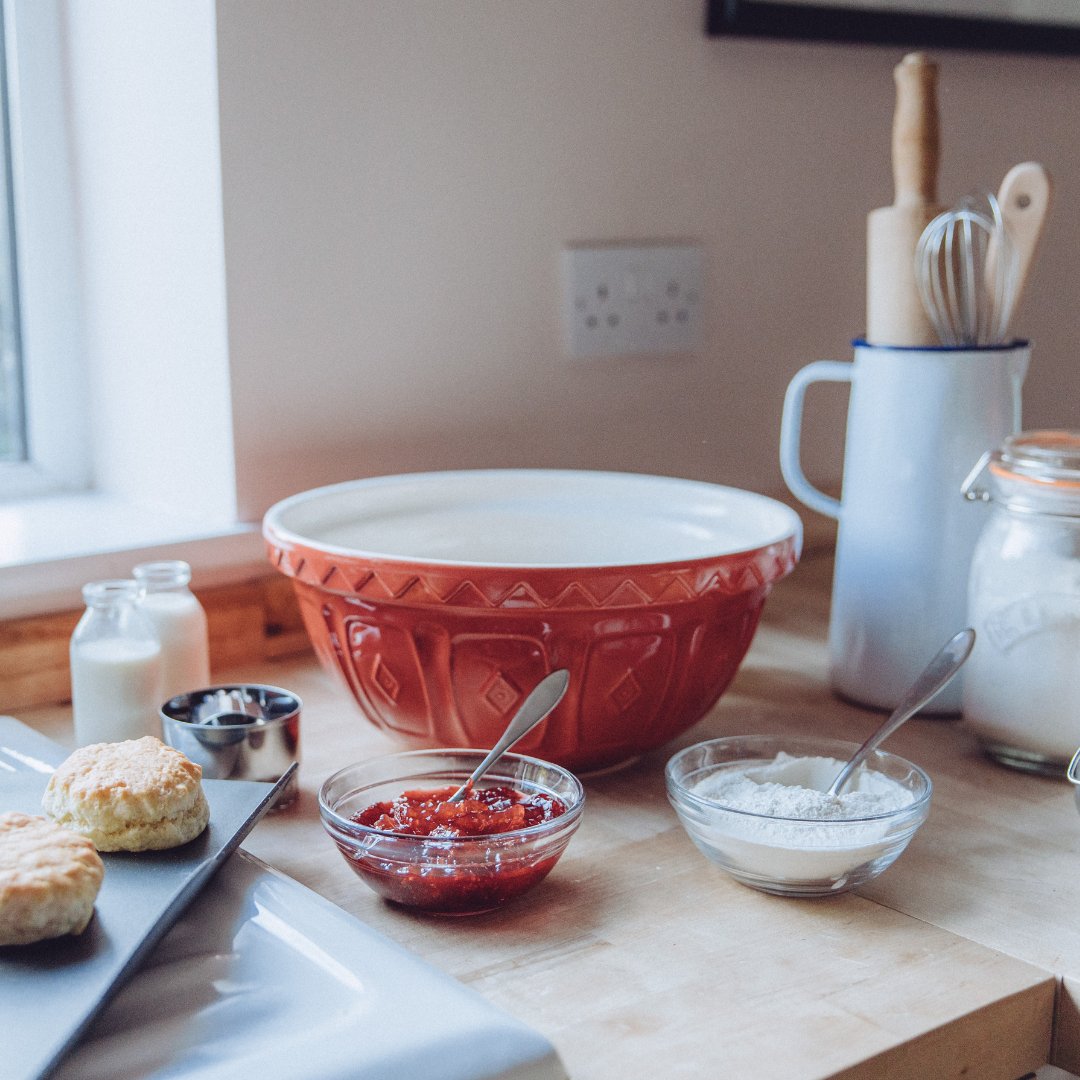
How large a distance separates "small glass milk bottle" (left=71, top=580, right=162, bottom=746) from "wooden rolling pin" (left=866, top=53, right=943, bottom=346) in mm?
558

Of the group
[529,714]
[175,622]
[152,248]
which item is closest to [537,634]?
[529,714]

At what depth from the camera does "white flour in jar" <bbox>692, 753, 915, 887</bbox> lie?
67 centimetres

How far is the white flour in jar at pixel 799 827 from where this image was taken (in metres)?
0.67

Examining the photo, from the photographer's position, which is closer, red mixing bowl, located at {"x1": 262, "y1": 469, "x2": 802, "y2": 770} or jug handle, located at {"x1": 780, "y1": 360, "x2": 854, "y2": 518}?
red mixing bowl, located at {"x1": 262, "y1": 469, "x2": 802, "y2": 770}

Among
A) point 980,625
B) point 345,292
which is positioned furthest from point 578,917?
point 345,292

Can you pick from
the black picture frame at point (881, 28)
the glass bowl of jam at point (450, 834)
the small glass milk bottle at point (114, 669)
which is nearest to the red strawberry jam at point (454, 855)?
the glass bowl of jam at point (450, 834)

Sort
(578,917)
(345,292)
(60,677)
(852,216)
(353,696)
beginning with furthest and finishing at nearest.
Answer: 1. (852,216)
2. (345,292)
3. (60,677)
4. (353,696)
5. (578,917)

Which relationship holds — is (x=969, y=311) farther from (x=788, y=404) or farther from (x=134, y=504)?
(x=134, y=504)

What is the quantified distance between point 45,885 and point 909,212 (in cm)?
71

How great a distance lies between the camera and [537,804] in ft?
2.35

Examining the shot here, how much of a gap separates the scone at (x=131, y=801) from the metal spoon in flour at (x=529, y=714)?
15 centimetres

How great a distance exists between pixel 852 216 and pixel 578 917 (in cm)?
99

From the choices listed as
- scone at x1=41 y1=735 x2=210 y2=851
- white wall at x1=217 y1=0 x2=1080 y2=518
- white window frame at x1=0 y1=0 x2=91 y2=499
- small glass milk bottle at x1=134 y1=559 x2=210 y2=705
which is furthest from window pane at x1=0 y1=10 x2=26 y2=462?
scone at x1=41 y1=735 x2=210 y2=851

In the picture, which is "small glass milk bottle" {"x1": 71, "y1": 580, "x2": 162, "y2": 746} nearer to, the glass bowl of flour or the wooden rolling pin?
the glass bowl of flour
